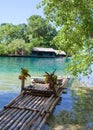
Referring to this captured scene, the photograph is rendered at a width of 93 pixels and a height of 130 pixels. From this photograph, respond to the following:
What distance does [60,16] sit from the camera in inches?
593

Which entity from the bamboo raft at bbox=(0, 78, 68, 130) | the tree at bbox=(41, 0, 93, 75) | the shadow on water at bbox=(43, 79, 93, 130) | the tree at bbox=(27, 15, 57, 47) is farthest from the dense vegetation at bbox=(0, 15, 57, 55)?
the tree at bbox=(41, 0, 93, 75)

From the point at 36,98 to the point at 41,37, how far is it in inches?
3430

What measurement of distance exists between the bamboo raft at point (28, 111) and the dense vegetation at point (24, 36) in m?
59.2

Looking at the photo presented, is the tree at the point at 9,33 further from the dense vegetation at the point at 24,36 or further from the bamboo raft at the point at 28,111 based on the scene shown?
the bamboo raft at the point at 28,111

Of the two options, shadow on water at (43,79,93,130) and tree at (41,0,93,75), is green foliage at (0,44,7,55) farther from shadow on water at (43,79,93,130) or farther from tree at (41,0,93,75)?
tree at (41,0,93,75)

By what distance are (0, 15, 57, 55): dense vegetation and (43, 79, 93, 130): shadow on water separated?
58.0 m

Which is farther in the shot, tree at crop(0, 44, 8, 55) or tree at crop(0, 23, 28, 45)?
tree at crop(0, 23, 28, 45)

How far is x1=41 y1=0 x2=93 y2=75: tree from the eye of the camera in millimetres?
14180

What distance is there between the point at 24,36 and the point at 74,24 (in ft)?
294

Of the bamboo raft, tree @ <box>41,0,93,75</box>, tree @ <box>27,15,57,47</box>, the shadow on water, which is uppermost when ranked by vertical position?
tree @ <box>27,15,57,47</box>

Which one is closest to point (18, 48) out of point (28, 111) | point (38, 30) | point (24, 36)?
point (24, 36)

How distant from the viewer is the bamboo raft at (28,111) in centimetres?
1078

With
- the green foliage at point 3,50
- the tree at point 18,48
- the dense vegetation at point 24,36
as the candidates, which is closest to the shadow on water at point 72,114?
the green foliage at point 3,50

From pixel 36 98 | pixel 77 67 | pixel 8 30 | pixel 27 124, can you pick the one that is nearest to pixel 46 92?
pixel 36 98
